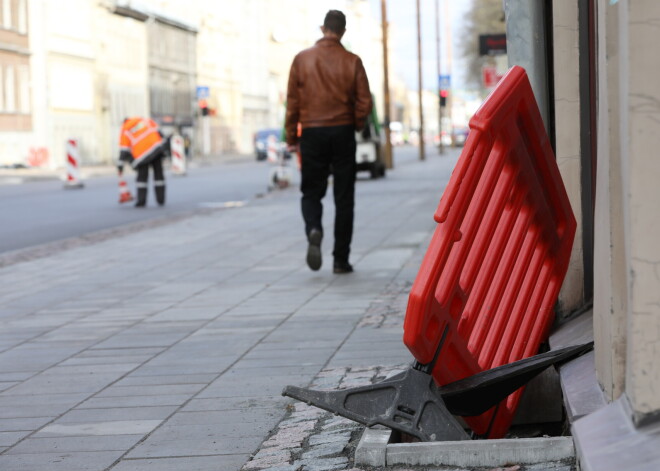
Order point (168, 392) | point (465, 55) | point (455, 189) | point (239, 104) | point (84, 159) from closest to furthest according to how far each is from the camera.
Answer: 1. point (455, 189)
2. point (168, 392)
3. point (84, 159)
4. point (465, 55)
5. point (239, 104)

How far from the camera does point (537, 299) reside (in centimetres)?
504

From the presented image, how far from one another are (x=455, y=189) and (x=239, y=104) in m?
86.8

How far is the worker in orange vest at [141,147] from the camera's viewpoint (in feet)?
70.7

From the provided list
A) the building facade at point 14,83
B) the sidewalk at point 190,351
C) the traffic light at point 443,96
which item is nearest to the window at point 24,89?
the building facade at point 14,83

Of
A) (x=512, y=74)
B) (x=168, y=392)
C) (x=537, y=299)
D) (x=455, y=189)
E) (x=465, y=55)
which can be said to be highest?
(x=465, y=55)

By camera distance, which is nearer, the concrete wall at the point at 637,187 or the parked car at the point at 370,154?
the concrete wall at the point at 637,187

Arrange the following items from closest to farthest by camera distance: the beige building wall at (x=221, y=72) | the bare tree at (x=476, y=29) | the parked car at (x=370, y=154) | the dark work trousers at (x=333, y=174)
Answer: the dark work trousers at (x=333, y=174) → the parked car at (x=370, y=154) → the bare tree at (x=476, y=29) → the beige building wall at (x=221, y=72)

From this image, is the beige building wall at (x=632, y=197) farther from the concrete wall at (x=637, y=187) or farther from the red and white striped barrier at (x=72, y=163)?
the red and white striped barrier at (x=72, y=163)

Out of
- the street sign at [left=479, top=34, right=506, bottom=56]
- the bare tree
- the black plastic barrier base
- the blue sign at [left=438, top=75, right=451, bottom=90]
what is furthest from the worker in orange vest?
the bare tree

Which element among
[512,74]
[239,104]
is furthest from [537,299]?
[239,104]

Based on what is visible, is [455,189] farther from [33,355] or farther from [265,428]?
[33,355]

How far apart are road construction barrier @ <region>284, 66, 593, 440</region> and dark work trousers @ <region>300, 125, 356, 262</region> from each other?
16.0 ft

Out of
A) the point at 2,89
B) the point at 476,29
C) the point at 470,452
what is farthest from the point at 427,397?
the point at 476,29

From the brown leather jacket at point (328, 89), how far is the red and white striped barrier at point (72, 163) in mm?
19787
